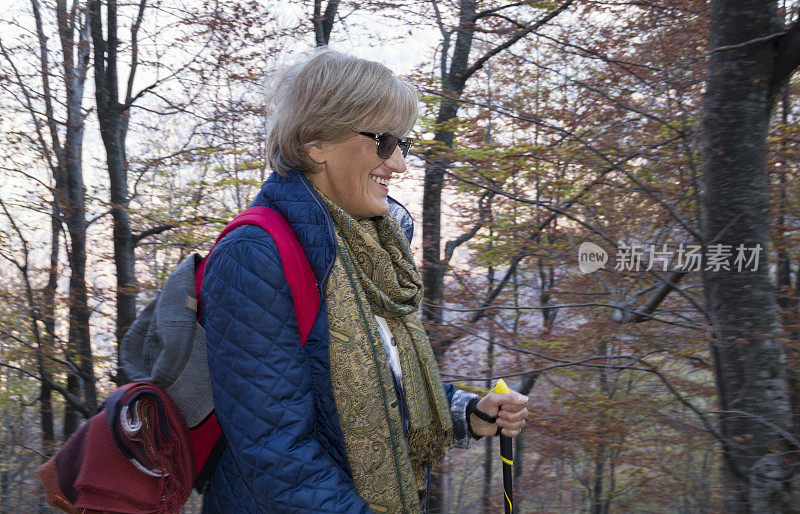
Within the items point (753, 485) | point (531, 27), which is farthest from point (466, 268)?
point (753, 485)

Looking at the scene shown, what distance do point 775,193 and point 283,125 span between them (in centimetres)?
386

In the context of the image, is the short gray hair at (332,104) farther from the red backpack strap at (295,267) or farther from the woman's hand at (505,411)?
the woman's hand at (505,411)

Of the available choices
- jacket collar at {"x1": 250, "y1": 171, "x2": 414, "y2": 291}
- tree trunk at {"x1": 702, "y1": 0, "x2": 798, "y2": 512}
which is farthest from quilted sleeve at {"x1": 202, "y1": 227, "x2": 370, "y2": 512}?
tree trunk at {"x1": 702, "y1": 0, "x2": 798, "y2": 512}

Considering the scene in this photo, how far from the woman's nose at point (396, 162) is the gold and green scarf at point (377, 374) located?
0.62 feet

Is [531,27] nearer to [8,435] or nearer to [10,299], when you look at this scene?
[10,299]

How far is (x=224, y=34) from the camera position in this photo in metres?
6.86

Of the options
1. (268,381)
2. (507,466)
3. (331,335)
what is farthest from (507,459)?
(268,381)

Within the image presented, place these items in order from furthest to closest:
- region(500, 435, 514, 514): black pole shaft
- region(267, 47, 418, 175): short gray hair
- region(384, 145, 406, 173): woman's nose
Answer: region(500, 435, 514, 514): black pole shaft, region(384, 145, 406, 173): woman's nose, region(267, 47, 418, 175): short gray hair

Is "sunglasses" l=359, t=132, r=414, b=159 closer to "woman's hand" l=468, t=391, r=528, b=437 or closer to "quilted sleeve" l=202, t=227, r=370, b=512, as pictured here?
"quilted sleeve" l=202, t=227, r=370, b=512

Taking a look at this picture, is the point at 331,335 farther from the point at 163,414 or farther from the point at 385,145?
the point at 385,145

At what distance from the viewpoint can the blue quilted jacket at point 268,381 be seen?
1.22 m

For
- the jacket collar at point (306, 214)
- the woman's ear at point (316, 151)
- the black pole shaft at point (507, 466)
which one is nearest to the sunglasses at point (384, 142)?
the woman's ear at point (316, 151)

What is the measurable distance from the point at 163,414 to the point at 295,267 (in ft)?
1.57

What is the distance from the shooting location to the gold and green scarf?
1.36 m
